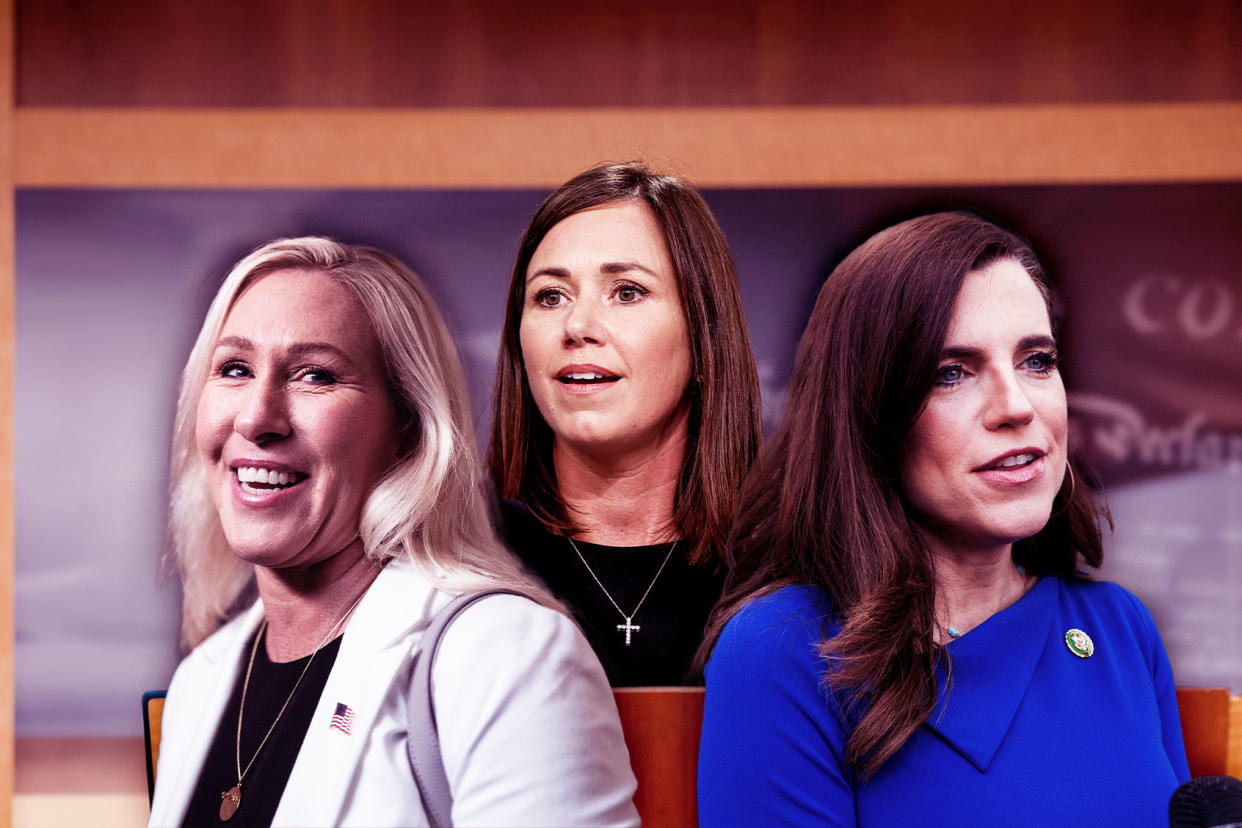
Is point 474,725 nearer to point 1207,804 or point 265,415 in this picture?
point 265,415

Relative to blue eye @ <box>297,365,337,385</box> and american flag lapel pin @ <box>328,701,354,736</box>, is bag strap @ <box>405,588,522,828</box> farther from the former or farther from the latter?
blue eye @ <box>297,365,337,385</box>

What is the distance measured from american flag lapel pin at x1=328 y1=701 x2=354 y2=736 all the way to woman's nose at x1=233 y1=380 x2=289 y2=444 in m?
0.51

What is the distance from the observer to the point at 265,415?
1.95 metres

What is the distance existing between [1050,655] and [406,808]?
3.76ft

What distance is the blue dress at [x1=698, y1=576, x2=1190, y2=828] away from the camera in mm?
1624

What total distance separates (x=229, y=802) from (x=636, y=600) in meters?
0.85

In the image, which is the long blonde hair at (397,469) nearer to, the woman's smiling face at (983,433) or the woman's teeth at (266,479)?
the woman's teeth at (266,479)

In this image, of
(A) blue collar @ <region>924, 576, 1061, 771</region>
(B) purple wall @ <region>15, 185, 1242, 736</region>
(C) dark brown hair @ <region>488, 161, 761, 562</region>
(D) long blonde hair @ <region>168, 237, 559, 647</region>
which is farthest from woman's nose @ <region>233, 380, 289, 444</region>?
(A) blue collar @ <region>924, 576, 1061, 771</region>

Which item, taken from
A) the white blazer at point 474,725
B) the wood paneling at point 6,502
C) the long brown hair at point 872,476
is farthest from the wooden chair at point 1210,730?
the wood paneling at point 6,502

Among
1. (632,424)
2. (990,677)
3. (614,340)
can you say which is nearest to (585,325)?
(614,340)

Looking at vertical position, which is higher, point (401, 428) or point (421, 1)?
point (421, 1)

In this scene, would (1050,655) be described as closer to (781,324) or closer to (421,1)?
(781,324)

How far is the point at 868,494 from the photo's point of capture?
69.0 inches

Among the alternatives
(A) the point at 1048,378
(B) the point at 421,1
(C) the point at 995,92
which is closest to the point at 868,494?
(A) the point at 1048,378
